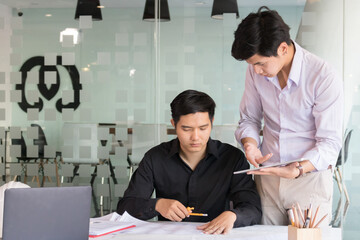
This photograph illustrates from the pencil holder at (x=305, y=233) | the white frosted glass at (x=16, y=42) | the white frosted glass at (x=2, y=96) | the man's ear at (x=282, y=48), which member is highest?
the white frosted glass at (x=16, y=42)

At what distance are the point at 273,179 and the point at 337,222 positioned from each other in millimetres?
2251

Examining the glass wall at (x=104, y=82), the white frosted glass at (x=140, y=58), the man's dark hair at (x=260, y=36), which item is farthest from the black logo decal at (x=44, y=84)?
the man's dark hair at (x=260, y=36)

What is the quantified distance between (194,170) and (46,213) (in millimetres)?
1133

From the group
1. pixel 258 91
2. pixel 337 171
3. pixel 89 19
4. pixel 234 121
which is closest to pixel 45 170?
pixel 89 19

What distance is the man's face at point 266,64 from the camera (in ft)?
7.70

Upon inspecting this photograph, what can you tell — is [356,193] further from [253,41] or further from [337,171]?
[253,41]

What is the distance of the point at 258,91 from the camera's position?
2.62 m

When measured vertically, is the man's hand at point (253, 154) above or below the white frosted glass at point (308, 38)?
below

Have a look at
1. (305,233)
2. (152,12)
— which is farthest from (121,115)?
(305,233)

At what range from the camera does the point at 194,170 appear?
2666 mm

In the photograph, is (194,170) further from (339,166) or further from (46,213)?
(339,166)

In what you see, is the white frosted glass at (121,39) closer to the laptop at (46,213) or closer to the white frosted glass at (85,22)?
the white frosted glass at (85,22)

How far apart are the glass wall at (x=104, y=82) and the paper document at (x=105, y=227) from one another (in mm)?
2512

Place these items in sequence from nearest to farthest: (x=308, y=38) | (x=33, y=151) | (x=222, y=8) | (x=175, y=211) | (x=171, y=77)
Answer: (x=175, y=211) < (x=308, y=38) < (x=222, y=8) < (x=171, y=77) < (x=33, y=151)
